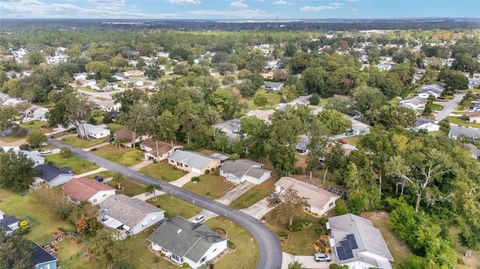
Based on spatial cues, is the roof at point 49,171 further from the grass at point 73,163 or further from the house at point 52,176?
the grass at point 73,163

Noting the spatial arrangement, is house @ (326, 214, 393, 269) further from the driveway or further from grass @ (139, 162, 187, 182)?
the driveway

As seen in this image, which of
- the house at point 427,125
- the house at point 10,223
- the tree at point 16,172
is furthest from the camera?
the house at point 427,125

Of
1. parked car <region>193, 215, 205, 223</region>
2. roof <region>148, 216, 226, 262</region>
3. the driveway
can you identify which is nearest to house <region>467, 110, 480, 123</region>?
the driveway

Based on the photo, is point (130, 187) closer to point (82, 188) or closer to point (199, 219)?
point (82, 188)

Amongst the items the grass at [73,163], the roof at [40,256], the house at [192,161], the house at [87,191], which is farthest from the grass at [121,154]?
the roof at [40,256]

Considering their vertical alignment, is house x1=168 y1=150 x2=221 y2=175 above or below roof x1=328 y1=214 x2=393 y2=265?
below

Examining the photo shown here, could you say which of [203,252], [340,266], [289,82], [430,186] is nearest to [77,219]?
[203,252]
